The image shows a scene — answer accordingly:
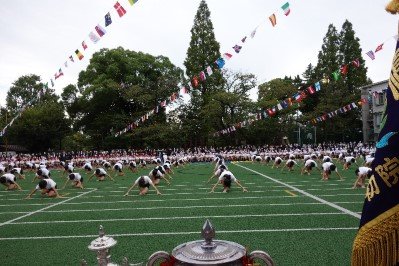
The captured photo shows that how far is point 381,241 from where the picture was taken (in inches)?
59.0

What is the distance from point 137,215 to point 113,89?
27.2m

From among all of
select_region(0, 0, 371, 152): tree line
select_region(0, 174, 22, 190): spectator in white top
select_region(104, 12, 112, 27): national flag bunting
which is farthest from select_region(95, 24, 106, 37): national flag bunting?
select_region(0, 0, 371, 152): tree line

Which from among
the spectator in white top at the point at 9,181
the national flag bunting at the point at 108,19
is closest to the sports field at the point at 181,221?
the spectator in white top at the point at 9,181

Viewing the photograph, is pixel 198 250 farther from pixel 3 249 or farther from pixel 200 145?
pixel 200 145

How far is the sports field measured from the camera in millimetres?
6000

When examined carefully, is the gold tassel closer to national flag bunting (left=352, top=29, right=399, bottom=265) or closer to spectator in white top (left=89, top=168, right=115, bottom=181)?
national flag bunting (left=352, top=29, right=399, bottom=265)

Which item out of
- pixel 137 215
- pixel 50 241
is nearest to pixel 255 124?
pixel 137 215

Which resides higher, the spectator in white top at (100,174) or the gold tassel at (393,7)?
the gold tassel at (393,7)

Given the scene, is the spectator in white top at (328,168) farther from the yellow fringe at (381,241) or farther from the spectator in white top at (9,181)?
the yellow fringe at (381,241)

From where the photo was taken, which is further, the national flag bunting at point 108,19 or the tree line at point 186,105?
the tree line at point 186,105

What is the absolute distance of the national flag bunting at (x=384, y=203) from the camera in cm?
148

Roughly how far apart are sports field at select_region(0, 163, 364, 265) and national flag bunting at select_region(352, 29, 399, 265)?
4.06m

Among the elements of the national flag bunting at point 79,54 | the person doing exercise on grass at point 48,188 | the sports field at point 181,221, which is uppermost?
the national flag bunting at point 79,54

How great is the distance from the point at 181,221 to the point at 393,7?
737cm
